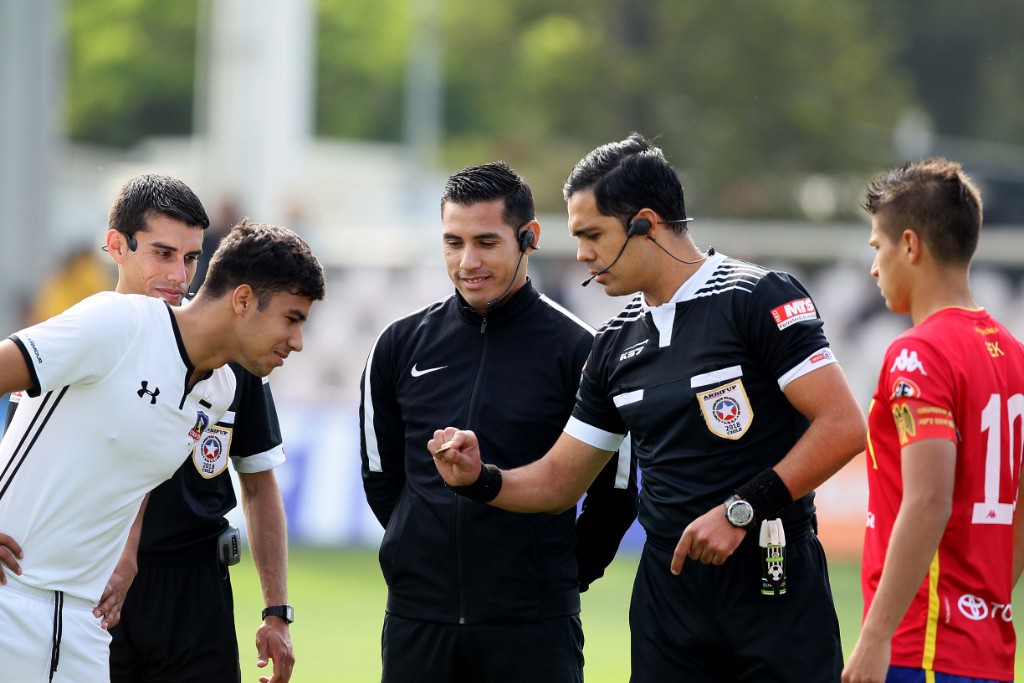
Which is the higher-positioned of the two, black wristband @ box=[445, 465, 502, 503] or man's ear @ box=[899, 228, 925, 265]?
man's ear @ box=[899, 228, 925, 265]

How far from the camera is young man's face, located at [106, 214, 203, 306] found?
5348 millimetres

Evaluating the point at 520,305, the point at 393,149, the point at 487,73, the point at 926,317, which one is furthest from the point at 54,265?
the point at 393,149

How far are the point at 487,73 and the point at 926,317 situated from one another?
134 ft

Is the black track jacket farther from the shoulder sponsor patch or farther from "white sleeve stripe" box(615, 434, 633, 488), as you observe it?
the shoulder sponsor patch

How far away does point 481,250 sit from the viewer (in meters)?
5.32

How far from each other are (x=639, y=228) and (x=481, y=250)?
0.72 m

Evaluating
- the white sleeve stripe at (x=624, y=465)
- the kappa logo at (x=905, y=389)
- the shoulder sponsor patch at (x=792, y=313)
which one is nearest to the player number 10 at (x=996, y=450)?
the kappa logo at (x=905, y=389)

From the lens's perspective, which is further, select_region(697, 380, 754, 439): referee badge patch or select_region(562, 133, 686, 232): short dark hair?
select_region(562, 133, 686, 232): short dark hair

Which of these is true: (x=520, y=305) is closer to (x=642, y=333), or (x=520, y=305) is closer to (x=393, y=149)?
(x=642, y=333)

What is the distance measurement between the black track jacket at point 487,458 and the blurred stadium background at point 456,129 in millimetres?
6422

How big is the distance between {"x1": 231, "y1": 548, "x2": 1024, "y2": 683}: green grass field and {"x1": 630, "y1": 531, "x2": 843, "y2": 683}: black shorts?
13.0 feet

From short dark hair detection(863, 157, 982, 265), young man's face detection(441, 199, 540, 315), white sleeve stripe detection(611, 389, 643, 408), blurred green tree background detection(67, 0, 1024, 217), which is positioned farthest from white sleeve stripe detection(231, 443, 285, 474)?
blurred green tree background detection(67, 0, 1024, 217)

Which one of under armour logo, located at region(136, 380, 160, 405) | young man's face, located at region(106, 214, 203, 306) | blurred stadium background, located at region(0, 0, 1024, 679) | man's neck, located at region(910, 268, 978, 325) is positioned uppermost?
blurred stadium background, located at region(0, 0, 1024, 679)

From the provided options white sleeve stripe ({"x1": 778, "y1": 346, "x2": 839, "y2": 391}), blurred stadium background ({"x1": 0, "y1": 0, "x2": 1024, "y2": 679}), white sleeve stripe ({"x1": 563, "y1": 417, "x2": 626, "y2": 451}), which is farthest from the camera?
blurred stadium background ({"x1": 0, "y1": 0, "x2": 1024, "y2": 679})
